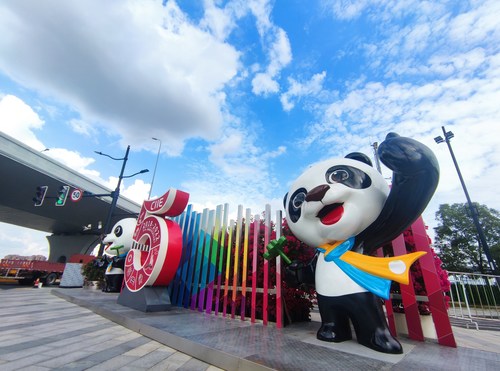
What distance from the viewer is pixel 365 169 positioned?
12.7 ft

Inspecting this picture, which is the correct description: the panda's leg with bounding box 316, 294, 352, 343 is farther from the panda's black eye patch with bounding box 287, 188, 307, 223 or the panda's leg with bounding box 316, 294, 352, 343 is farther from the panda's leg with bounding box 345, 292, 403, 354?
the panda's black eye patch with bounding box 287, 188, 307, 223

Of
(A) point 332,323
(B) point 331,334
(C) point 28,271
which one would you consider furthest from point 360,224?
(C) point 28,271

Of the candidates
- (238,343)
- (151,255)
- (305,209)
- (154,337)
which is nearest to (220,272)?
(151,255)

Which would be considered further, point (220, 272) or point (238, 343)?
point (220, 272)

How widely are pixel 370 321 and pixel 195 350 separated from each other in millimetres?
2266

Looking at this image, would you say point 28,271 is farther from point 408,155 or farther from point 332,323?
point 408,155

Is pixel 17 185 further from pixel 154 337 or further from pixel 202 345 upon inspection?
pixel 202 345

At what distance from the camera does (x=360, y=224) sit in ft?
12.0

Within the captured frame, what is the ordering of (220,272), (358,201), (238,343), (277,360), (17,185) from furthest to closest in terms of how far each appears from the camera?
1. (17,185)
2. (220,272)
3. (358,201)
4. (238,343)
5. (277,360)

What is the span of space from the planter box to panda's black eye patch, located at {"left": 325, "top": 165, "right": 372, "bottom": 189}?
2772 mm

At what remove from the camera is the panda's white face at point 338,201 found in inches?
143

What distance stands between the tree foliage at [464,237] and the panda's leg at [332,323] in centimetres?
2648

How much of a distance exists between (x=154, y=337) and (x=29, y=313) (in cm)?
387

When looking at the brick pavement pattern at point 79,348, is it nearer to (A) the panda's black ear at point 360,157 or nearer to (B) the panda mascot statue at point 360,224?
(B) the panda mascot statue at point 360,224
